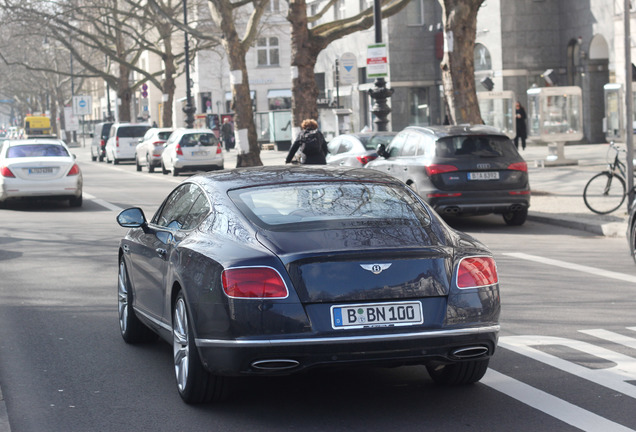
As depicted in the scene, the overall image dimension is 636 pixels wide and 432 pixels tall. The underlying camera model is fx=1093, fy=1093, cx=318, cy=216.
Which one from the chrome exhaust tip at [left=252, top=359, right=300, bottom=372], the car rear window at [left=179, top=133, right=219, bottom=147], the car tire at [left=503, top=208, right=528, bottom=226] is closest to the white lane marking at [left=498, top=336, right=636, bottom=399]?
the chrome exhaust tip at [left=252, top=359, right=300, bottom=372]

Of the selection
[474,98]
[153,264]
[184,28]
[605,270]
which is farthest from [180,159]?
[153,264]

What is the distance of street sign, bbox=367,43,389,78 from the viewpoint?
83.6 ft

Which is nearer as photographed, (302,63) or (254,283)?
(254,283)

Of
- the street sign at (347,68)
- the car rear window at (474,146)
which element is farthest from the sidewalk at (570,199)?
the street sign at (347,68)

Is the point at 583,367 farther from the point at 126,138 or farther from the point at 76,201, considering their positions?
the point at 126,138

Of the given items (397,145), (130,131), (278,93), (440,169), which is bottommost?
(440,169)

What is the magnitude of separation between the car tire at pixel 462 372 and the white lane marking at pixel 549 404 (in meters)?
0.14

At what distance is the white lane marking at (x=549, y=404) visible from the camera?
5.55m

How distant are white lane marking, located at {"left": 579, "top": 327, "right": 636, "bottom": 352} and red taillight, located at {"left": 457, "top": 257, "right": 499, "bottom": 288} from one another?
6.96 ft

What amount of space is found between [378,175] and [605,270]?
5.70 metres

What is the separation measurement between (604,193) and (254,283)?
513 inches

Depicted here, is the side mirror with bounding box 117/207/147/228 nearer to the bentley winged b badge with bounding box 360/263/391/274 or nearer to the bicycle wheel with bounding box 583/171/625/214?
the bentley winged b badge with bounding box 360/263/391/274

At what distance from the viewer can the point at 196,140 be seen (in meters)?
34.1

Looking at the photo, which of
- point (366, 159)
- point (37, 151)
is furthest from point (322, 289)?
point (37, 151)
